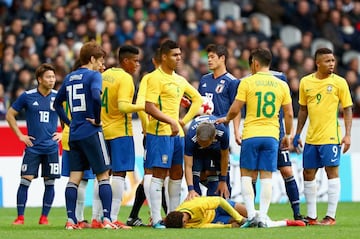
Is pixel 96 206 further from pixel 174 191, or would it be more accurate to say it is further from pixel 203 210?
pixel 203 210

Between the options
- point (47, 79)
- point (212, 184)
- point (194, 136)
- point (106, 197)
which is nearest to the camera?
point (106, 197)

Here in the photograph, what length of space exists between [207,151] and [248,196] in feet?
4.97

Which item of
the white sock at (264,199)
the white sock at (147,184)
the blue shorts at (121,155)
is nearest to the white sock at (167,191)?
the white sock at (147,184)

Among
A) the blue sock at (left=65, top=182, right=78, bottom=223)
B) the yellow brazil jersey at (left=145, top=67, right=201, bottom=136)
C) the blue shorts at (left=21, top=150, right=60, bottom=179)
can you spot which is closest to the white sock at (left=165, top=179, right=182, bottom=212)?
the yellow brazil jersey at (left=145, top=67, right=201, bottom=136)

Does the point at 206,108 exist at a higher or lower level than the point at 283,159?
higher

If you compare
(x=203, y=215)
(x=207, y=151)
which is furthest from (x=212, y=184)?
(x=203, y=215)

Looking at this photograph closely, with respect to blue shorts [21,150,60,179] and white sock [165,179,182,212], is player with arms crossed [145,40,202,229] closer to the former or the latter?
white sock [165,179,182,212]

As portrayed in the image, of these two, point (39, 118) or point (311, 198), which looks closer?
point (311, 198)

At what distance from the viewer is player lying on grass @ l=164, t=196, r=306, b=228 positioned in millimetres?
15812

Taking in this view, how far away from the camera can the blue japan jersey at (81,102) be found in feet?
51.6

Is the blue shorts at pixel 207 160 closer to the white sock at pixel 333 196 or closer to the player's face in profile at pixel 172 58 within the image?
the player's face in profile at pixel 172 58

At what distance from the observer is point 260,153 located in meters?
16.0

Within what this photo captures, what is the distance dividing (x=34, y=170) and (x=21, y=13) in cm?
958

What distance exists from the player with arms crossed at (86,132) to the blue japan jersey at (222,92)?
7.42ft
